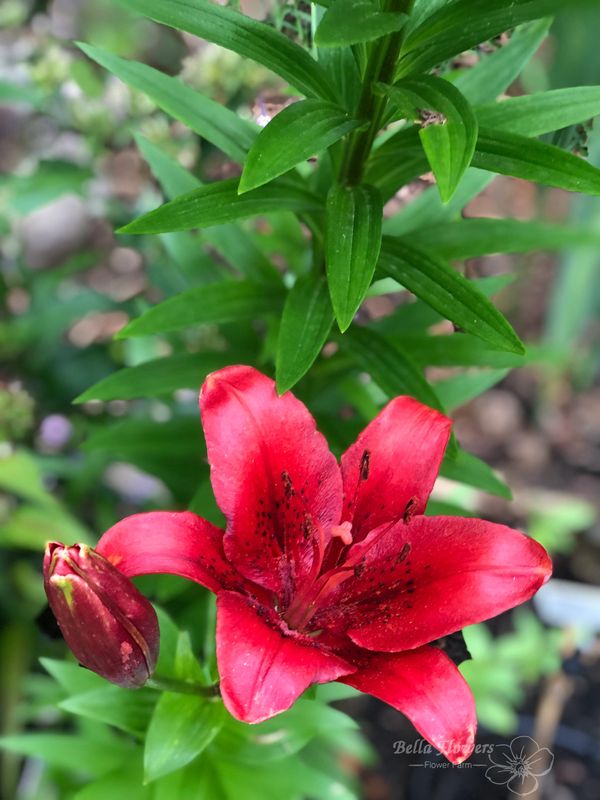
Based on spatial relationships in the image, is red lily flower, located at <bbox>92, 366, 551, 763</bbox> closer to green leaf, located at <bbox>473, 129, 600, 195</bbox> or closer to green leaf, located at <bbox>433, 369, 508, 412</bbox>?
green leaf, located at <bbox>473, 129, 600, 195</bbox>

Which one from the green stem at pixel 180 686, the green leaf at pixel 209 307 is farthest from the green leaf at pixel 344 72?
the green stem at pixel 180 686

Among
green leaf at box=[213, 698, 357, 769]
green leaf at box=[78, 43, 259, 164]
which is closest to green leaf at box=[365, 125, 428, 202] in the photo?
green leaf at box=[78, 43, 259, 164]

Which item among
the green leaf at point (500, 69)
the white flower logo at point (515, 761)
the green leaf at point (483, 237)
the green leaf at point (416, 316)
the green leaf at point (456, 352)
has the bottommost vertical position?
the white flower logo at point (515, 761)

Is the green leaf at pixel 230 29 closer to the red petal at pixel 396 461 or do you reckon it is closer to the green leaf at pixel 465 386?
the red petal at pixel 396 461

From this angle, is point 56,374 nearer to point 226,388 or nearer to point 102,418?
point 102,418

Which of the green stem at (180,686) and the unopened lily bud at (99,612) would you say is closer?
the unopened lily bud at (99,612)

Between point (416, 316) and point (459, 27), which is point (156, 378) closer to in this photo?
point (416, 316)

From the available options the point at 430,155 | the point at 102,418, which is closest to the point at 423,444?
the point at 430,155
